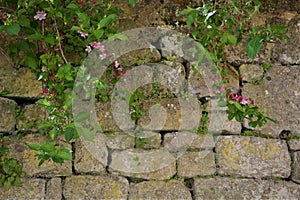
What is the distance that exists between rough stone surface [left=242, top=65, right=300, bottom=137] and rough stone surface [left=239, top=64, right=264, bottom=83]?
0.04 meters

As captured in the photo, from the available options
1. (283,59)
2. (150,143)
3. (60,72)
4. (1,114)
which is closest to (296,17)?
(283,59)

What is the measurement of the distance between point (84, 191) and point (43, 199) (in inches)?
10.5

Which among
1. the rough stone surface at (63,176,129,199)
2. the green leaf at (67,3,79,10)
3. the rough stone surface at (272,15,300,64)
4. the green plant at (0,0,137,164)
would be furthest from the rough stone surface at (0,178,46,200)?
the rough stone surface at (272,15,300,64)

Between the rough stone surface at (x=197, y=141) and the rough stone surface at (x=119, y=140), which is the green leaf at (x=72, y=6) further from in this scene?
the rough stone surface at (x=197, y=141)

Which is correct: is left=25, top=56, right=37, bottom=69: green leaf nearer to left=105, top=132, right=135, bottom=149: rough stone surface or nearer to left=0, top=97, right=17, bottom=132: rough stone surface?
left=0, top=97, right=17, bottom=132: rough stone surface

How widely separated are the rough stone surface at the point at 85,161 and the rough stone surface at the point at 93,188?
52 millimetres

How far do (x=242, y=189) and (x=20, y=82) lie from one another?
1.65 metres

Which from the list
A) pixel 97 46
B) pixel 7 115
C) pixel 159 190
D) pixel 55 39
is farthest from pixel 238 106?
pixel 7 115

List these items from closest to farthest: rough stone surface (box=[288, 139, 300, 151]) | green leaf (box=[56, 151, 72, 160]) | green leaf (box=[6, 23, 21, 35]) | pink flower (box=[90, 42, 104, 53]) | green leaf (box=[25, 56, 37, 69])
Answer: green leaf (box=[56, 151, 72, 160]) < green leaf (box=[6, 23, 21, 35]) < pink flower (box=[90, 42, 104, 53]) < green leaf (box=[25, 56, 37, 69]) < rough stone surface (box=[288, 139, 300, 151])

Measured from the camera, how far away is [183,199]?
2699mm

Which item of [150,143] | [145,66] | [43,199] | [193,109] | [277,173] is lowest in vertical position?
[43,199]

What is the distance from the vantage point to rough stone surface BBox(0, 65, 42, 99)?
2.67 metres

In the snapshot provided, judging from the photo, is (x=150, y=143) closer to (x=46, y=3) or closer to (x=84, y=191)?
(x=84, y=191)

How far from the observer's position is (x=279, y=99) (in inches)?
111
